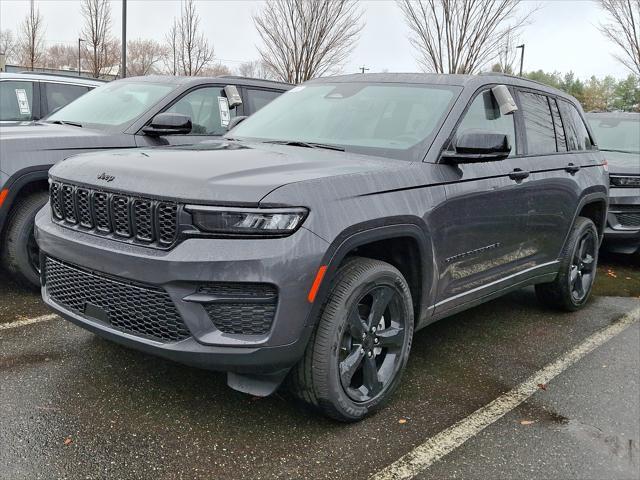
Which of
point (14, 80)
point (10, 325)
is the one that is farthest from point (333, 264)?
point (14, 80)

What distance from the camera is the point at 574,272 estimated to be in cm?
517

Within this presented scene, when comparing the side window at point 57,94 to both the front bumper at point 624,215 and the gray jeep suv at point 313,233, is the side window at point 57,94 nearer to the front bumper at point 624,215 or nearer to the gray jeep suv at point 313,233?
the gray jeep suv at point 313,233

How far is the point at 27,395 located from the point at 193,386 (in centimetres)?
82

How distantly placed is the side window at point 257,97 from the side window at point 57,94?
9.38ft

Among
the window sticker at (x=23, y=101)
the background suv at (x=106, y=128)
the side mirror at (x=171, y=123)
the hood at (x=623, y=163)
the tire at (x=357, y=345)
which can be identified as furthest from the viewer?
the window sticker at (x=23, y=101)

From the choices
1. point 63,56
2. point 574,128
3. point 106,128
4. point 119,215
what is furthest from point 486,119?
point 63,56

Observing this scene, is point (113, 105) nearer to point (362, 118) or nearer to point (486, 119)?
point (362, 118)

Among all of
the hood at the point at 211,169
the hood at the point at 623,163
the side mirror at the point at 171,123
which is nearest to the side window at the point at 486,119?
the hood at the point at 211,169

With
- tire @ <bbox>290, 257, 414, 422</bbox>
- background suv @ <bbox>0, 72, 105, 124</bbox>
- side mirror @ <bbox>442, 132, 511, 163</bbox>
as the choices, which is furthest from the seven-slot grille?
background suv @ <bbox>0, 72, 105, 124</bbox>

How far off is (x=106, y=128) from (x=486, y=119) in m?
3.07

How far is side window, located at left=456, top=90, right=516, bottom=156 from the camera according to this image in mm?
3742

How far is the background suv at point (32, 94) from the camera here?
7.25 meters

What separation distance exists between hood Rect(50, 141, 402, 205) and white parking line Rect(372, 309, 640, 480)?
1316 millimetres

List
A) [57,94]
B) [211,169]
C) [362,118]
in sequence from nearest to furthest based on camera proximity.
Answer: [211,169] < [362,118] < [57,94]
